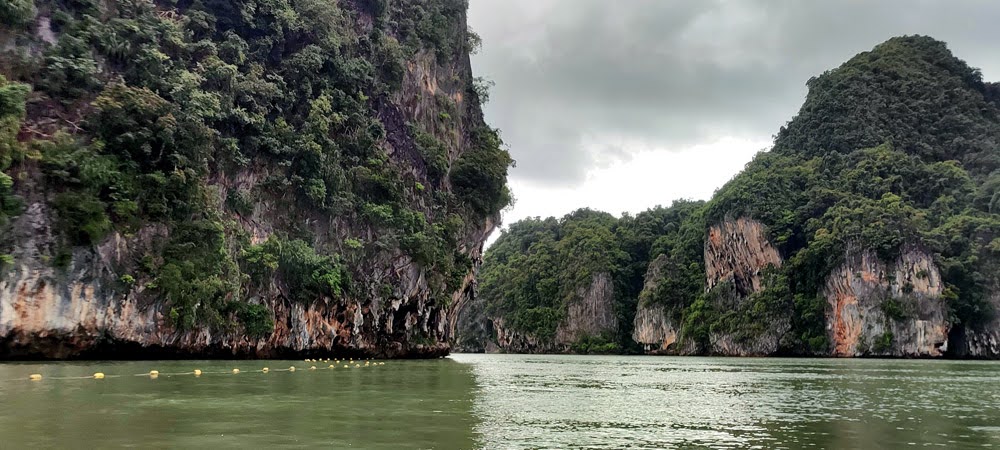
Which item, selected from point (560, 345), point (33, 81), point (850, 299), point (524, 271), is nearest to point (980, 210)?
point (850, 299)

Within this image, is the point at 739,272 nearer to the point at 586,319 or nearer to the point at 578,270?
the point at 586,319

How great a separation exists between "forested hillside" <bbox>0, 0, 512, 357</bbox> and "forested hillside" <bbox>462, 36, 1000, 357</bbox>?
3656 centimetres

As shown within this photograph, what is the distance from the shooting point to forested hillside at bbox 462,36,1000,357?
61.7 metres

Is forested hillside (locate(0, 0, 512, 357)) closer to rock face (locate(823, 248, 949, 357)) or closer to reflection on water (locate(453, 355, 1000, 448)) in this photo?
reflection on water (locate(453, 355, 1000, 448))

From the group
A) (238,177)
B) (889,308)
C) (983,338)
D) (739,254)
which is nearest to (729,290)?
(739,254)

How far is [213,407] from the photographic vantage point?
11.8m

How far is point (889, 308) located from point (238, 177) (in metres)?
54.9

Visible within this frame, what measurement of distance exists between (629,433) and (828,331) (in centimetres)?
6509

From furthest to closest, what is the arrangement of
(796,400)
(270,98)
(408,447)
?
(270,98), (796,400), (408,447)

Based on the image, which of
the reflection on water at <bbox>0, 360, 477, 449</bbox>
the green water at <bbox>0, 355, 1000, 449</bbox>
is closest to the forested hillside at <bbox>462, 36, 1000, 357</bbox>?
the green water at <bbox>0, 355, 1000, 449</bbox>

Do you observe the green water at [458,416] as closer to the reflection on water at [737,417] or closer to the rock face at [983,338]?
the reflection on water at [737,417]

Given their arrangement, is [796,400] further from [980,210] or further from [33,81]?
[980,210]

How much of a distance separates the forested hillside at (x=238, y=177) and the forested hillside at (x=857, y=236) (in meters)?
36.6

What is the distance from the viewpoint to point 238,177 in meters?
33.8
